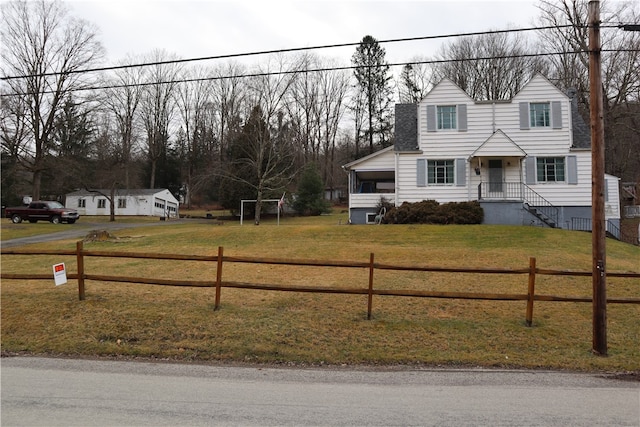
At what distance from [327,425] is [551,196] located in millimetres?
23873

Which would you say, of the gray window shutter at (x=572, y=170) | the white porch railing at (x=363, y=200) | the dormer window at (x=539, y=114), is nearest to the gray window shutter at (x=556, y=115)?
the dormer window at (x=539, y=114)

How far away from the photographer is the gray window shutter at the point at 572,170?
23.8 meters

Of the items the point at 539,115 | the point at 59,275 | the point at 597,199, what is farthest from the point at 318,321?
the point at 539,115

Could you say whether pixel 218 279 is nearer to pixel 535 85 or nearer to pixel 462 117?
pixel 462 117

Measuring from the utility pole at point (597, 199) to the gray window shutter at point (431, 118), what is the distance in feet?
59.1

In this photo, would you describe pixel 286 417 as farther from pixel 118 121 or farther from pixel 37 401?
pixel 118 121

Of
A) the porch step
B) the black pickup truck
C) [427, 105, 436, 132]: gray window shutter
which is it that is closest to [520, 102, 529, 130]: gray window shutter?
the porch step

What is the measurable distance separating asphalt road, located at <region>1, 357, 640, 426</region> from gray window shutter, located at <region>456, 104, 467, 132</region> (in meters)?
20.8

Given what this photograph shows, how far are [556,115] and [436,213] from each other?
9.50 meters

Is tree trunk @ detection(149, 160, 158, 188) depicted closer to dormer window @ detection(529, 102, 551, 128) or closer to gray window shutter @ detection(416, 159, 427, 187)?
gray window shutter @ detection(416, 159, 427, 187)

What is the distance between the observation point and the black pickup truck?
118 feet

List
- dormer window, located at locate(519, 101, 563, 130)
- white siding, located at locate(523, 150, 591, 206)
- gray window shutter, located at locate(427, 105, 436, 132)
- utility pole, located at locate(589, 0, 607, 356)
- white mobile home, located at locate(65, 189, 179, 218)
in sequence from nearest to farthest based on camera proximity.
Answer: utility pole, located at locate(589, 0, 607, 356), white siding, located at locate(523, 150, 591, 206), dormer window, located at locate(519, 101, 563, 130), gray window shutter, located at locate(427, 105, 436, 132), white mobile home, located at locate(65, 189, 179, 218)

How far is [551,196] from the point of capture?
23969 millimetres

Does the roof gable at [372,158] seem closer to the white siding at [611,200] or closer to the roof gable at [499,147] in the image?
the roof gable at [499,147]
